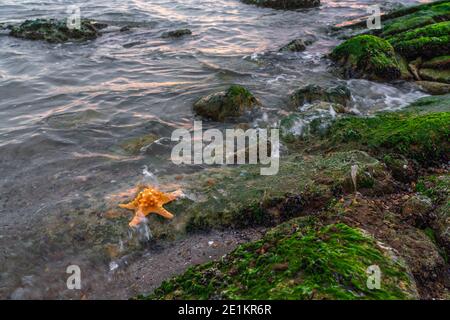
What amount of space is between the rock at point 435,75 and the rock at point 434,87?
0.78 feet

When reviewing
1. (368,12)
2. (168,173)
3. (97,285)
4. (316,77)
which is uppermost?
(368,12)

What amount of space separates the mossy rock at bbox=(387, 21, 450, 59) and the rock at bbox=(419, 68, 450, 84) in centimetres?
71

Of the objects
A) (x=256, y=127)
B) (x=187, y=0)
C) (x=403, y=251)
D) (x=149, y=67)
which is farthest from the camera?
(x=187, y=0)

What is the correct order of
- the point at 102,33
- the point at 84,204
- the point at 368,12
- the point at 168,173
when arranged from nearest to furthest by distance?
1. the point at 84,204
2. the point at 168,173
3. the point at 102,33
4. the point at 368,12

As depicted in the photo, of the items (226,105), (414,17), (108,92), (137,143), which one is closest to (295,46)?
(414,17)

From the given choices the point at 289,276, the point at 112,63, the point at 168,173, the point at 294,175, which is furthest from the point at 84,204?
the point at 112,63

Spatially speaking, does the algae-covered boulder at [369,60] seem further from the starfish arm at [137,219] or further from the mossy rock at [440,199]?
the starfish arm at [137,219]

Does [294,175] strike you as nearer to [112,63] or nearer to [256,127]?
[256,127]

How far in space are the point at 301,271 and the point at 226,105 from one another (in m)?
5.00

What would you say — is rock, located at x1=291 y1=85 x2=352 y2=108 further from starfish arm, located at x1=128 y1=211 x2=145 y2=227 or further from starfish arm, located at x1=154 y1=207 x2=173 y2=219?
starfish arm, located at x1=128 y1=211 x2=145 y2=227

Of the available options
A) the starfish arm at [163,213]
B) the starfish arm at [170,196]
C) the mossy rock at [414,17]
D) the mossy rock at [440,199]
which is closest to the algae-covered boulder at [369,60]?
the mossy rock at [414,17]

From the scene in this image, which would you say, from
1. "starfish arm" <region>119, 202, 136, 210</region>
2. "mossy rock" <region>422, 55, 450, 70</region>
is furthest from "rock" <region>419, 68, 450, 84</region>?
"starfish arm" <region>119, 202, 136, 210</region>

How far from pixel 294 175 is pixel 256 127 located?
7.50 ft

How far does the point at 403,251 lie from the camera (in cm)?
376
